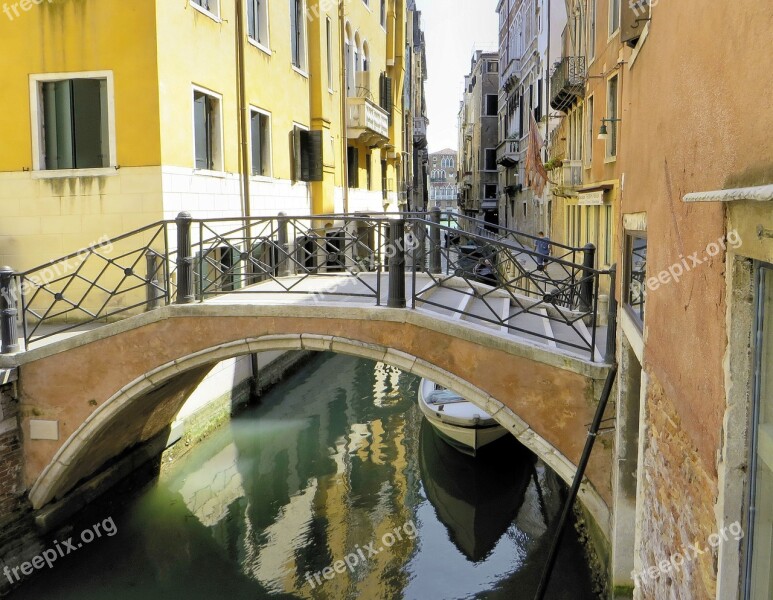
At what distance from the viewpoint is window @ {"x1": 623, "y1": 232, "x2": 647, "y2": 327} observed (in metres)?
5.62

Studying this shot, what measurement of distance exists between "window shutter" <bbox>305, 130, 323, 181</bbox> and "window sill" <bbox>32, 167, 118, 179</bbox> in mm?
5763

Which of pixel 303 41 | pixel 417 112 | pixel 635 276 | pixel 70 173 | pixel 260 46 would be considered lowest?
pixel 635 276

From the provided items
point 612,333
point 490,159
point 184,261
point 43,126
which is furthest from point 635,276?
point 490,159

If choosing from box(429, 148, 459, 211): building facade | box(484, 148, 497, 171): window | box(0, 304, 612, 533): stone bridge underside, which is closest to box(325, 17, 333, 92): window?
box(0, 304, 612, 533): stone bridge underside

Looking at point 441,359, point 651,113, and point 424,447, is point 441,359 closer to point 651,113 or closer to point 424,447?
point 651,113

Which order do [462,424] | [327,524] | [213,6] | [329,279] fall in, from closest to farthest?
[327,524] → [329,279] → [462,424] → [213,6]

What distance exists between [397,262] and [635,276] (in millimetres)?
2215

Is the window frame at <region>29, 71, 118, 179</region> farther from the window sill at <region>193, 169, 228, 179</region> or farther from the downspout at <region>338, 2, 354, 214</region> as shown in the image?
the downspout at <region>338, 2, 354, 214</region>

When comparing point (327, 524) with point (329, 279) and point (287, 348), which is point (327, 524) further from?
point (329, 279)

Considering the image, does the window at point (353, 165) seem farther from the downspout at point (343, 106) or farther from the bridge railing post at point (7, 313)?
the bridge railing post at point (7, 313)

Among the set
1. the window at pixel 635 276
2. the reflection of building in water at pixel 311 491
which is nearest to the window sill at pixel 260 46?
the reflection of building in water at pixel 311 491

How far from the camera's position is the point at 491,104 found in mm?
53312

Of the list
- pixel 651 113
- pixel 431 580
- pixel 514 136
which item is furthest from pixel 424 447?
pixel 514 136

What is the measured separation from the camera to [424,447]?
12.2 metres
